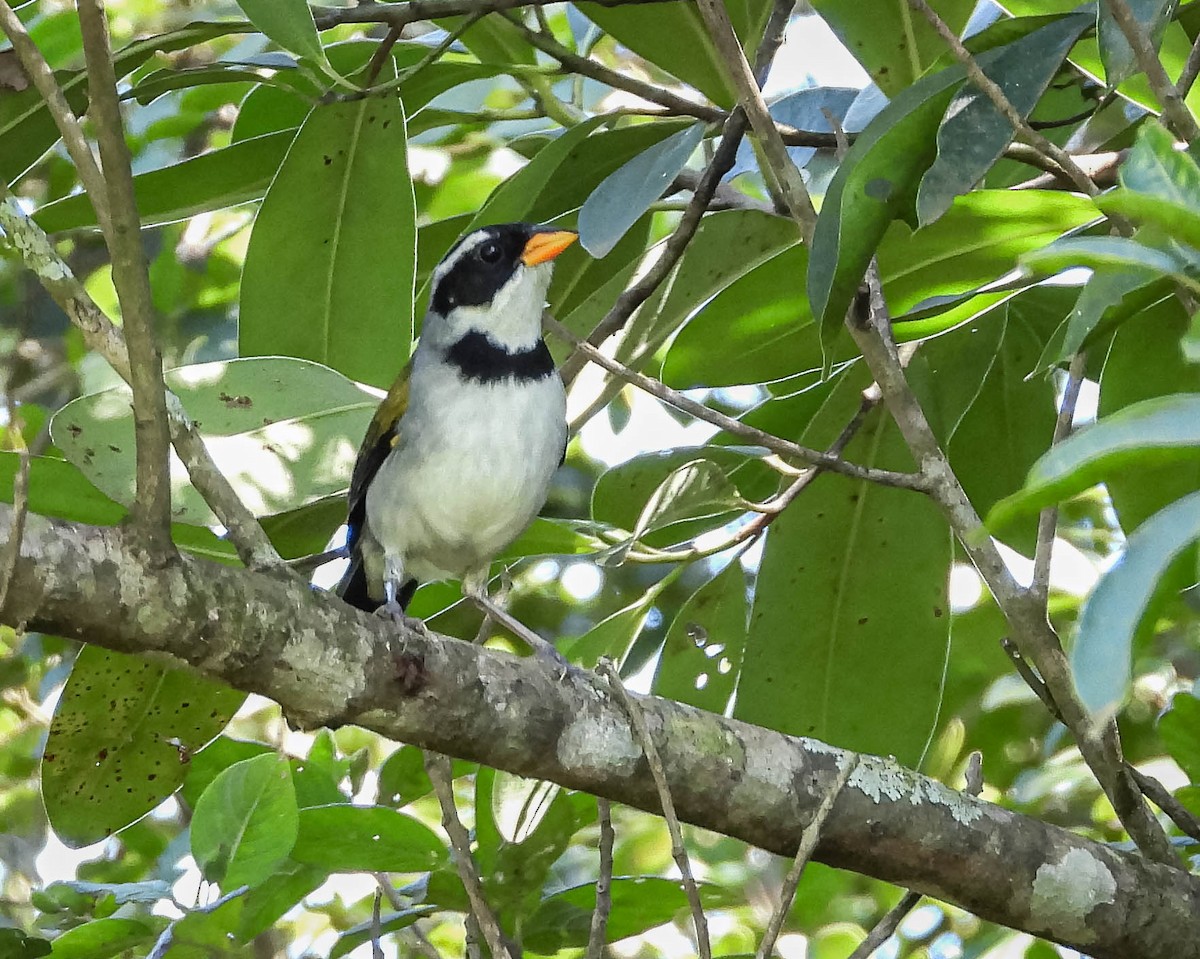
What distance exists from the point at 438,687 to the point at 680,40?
55.9 inches

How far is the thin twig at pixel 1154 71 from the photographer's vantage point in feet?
5.34

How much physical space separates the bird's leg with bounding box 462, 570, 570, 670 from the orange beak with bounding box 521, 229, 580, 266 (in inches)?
25.2

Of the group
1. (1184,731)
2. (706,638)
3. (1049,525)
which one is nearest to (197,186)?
(706,638)

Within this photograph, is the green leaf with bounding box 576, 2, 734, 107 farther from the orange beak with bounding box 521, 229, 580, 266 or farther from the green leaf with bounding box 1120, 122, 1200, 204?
the green leaf with bounding box 1120, 122, 1200, 204

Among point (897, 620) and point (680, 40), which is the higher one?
point (680, 40)

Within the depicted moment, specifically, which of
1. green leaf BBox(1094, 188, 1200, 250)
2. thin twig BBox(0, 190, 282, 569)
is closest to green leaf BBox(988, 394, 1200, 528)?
green leaf BBox(1094, 188, 1200, 250)

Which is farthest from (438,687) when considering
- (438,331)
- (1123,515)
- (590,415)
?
(438,331)

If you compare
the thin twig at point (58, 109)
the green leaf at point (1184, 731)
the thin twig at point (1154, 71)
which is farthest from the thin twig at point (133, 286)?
the green leaf at point (1184, 731)

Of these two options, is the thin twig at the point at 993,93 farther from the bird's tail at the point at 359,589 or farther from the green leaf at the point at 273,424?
the bird's tail at the point at 359,589

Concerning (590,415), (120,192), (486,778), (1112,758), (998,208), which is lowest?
(486,778)

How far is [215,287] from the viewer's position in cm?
468

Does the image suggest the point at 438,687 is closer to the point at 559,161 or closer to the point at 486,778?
the point at 486,778

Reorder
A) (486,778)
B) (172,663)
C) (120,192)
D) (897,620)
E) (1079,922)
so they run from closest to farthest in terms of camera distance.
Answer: (120,192) → (172,663) → (1079,922) → (486,778) → (897,620)

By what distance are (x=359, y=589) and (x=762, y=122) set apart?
70.0 inches
